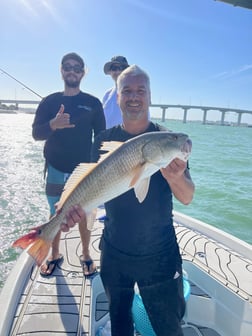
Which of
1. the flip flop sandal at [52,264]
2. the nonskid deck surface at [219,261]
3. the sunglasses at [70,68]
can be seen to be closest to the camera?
the nonskid deck surface at [219,261]

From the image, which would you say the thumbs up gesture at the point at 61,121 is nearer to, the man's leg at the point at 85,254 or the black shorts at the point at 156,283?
the man's leg at the point at 85,254

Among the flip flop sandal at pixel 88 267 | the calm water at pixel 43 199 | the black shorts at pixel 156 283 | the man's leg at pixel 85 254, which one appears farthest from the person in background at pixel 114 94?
the calm water at pixel 43 199

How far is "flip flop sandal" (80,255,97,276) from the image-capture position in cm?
342

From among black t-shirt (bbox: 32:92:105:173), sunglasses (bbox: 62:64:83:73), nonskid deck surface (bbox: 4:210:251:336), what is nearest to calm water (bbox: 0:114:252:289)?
nonskid deck surface (bbox: 4:210:251:336)

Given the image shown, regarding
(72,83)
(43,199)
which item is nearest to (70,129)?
(72,83)

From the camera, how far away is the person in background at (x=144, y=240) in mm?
2021

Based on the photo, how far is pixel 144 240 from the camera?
204 cm

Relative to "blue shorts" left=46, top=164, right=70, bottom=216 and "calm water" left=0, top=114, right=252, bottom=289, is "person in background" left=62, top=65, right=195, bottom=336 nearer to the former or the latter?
"blue shorts" left=46, top=164, right=70, bottom=216

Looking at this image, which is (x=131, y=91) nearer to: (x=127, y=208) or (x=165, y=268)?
(x=127, y=208)

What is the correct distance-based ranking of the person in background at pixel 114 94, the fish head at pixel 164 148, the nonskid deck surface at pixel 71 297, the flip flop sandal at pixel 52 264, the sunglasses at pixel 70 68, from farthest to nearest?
1. the person in background at pixel 114 94
2. the sunglasses at pixel 70 68
3. the flip flop sandal at pixel 52 264
4. the nonskid deck surface at pixel 71 297
5. the fish head at pixel 164 148

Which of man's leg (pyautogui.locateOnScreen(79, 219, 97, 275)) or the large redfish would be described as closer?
the large redfish

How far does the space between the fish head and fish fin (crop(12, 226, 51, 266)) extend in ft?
3.21

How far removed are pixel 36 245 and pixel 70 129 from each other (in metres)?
1.87

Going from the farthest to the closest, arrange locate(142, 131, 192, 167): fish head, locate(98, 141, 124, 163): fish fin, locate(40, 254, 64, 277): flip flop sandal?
locate(40, 254, 64, 277): flip flop sandal < locate(98, 141, 124, 163): fish fin < locate(142, 131, 192, 167): fish head
